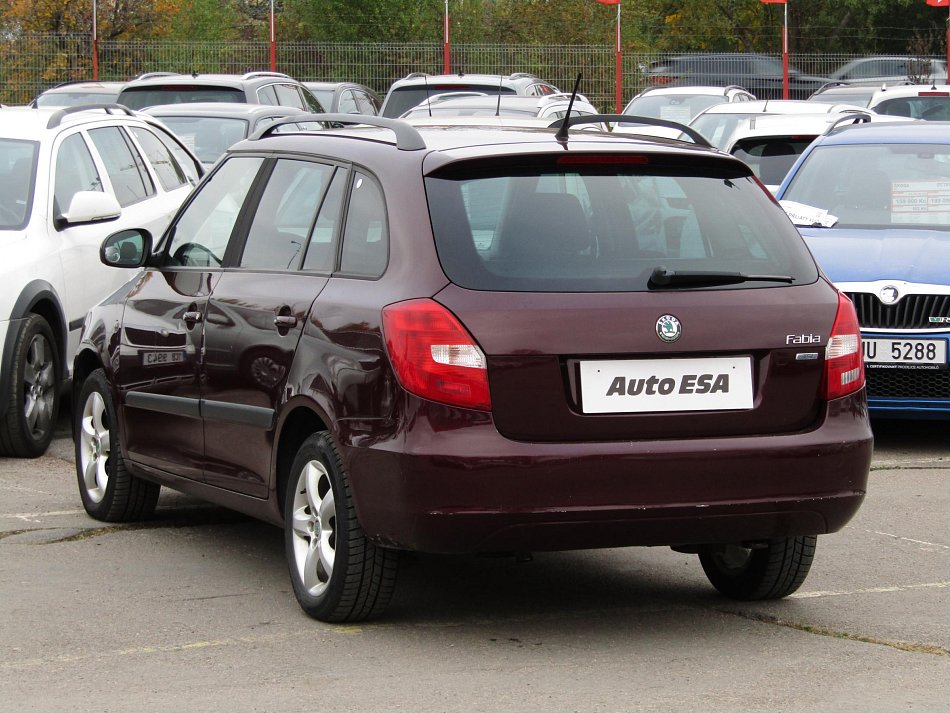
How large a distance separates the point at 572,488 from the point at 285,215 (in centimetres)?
171

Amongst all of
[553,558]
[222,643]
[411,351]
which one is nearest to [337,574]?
[222,643]

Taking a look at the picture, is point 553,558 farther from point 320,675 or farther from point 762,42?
point 762,42

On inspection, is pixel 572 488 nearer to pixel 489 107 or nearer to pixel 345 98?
pixel 489 107

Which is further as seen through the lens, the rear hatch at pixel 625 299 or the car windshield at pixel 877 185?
the car windshield at pixel 877 185

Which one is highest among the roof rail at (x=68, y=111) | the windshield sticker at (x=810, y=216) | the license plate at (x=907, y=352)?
the roof rail at (x=68, y=111)

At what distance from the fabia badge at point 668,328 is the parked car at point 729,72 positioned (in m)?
28.7

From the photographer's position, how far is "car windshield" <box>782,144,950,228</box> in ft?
33.3

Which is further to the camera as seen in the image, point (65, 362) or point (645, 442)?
point (65, 362)

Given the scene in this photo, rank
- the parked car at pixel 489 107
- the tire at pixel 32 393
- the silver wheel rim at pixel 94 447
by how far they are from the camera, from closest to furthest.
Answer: the silver wheel rim at pixel 94 447, the tire at pixel 32 393, the parked car at pixel 489 107

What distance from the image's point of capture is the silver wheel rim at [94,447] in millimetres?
7234

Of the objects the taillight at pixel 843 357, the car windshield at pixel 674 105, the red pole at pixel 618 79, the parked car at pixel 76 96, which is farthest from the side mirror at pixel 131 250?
the red pole at pixel 618 79

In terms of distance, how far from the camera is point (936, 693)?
4.79m

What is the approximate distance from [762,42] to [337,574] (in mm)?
40341

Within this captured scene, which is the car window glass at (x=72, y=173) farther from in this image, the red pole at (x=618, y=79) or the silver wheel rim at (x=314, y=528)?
the red pole at (x=618, y=79)
